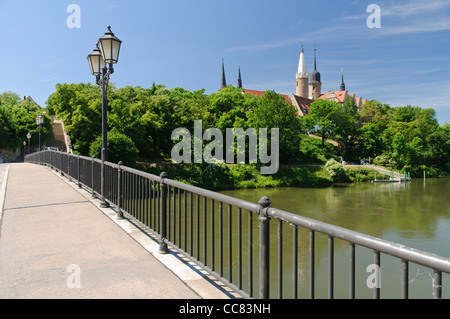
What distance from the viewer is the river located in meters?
11.3

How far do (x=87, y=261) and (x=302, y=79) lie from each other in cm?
10180

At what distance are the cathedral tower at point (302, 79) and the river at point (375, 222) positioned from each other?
6256cm

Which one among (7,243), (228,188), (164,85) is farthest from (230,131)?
(7,243)

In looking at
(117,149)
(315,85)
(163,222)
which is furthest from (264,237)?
(315,85)

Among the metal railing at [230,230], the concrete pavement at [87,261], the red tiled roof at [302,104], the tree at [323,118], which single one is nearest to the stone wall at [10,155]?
the metal railing at [230,230]

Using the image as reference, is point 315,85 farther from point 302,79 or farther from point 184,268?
point 184,268

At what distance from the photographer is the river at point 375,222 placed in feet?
37.0

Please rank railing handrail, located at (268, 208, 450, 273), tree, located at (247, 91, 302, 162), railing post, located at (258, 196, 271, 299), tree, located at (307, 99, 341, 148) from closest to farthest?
railing handrail, located at (268, 208, 450, 273) → railing post, located at (258, 196, 271, 299) → tree, located at (247, 91, 302, 162) → tree, located at (307, 99, 341, 148)

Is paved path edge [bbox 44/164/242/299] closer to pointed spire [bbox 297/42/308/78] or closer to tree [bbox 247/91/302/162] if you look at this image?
tree [bbox 247/91/302/162]

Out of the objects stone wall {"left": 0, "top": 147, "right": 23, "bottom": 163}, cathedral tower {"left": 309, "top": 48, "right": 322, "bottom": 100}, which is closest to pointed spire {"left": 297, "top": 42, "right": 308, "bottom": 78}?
cathedral tower {"left": 309, "top": 48, "right": 322, "bottom": 100}

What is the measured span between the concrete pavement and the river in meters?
6.73

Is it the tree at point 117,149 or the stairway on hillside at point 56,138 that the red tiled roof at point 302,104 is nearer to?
the stairway on hillside at point 56,138

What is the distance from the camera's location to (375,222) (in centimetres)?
2227
